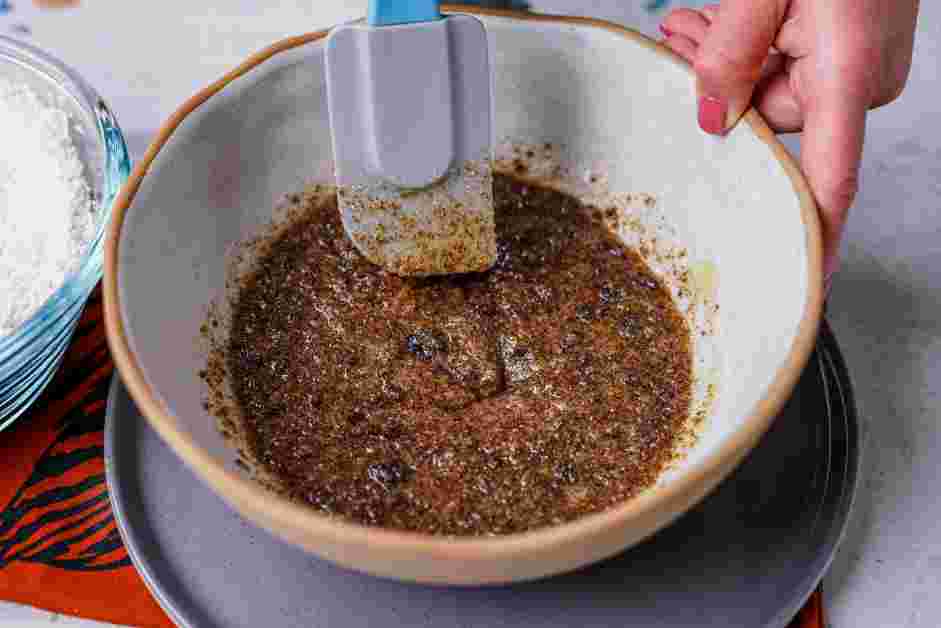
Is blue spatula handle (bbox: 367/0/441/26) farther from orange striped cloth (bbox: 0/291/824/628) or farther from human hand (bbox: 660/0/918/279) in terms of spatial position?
A: orange striped cloth (bbox: 0/291/824/628)

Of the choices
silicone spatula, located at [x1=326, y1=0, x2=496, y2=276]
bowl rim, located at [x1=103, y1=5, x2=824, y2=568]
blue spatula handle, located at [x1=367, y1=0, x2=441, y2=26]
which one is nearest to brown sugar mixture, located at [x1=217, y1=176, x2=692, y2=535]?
silicone spatula, located at [x1=326, y1=0, x2=496, y2=276]

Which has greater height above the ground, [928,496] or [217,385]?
[217,385]

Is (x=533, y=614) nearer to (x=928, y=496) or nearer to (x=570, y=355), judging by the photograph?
(x=570, y=355)

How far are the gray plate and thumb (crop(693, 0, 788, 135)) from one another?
37 cm

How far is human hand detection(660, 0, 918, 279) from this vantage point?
976 millimetres

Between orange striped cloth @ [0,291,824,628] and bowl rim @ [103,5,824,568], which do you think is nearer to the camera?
bowl rim @ [103,5,824,568]

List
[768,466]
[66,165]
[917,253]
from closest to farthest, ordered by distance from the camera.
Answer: [768,466] → [66,165] → [917,253]

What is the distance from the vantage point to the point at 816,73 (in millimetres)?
994

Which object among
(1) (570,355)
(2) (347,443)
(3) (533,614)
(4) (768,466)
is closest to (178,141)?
(2) (347,443)

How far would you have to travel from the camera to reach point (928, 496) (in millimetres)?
1083

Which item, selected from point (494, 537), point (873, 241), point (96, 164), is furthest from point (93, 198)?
point (873, 241)

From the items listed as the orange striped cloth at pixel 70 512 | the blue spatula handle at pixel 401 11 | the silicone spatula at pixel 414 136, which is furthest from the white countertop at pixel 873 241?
the blue spatula handle at pixel 401 11

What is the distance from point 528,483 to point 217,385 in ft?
1.16

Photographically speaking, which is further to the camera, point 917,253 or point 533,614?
point 917,253
